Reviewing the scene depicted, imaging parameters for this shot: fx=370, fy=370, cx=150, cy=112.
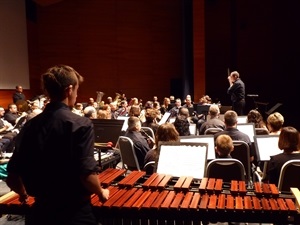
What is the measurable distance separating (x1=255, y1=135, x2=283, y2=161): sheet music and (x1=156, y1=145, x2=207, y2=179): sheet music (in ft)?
4.18

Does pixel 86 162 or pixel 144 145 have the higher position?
pixel 86 162

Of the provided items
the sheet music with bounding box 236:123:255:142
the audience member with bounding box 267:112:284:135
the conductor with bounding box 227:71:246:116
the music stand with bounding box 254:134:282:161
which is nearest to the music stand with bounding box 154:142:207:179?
the music stand with bounding box 254:134:282:161

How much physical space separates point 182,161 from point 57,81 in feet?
5.76

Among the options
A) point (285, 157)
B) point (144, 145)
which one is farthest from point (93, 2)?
point (285, 157)

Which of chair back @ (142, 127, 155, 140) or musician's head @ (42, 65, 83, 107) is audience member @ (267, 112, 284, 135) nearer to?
chair back @ (142, 127, 155, 140)

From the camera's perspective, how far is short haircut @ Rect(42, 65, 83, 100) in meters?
2.17

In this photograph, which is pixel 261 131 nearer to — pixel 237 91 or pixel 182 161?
pixel 182 161

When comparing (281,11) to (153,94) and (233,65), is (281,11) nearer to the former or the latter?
(233,65)

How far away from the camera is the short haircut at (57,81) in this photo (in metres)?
2.17

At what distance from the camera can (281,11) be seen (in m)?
15.9

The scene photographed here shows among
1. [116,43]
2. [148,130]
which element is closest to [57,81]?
[148,130]

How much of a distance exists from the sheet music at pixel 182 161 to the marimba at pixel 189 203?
1.14ft

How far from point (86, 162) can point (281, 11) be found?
51.6ft

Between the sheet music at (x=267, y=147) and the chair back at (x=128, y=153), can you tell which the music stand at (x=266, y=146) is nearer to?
the sheet music at (x=267, y=147)
